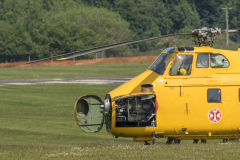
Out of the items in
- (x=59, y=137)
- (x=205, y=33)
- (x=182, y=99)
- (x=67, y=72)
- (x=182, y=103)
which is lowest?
A: (x=59, y=137)

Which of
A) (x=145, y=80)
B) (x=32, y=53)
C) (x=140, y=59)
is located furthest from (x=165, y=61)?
(x=32, y=53)

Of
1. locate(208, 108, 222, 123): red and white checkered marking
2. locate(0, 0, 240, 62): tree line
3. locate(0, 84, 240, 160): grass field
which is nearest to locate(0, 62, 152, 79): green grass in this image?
locate(0, 84, 240, 160): grass field

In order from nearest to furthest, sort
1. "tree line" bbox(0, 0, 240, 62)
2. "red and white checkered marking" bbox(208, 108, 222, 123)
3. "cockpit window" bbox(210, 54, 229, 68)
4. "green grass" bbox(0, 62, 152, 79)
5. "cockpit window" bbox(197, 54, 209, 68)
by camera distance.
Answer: "red and white checkered marking" bbox(208, 108, 222, 123) → "cockpit window" bbox(197, 54, 209, 68) → "cockpit window" bbox(210, 54, 229, 68) → "green grass" bbox(0, 62, 152, 79) → "tree line" bbox(0, 0, 240, 62)

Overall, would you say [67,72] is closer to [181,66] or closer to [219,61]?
[181,66]

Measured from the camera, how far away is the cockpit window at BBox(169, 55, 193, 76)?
12498mm

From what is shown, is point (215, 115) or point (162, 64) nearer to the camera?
point (215, 115)

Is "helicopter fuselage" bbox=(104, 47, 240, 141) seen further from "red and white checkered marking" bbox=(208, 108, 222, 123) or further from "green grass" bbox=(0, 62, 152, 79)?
"green grass" bbox=(0, 62, 152, 79)

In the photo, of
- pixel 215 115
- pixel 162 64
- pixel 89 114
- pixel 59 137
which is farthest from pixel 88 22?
pixel 215 115

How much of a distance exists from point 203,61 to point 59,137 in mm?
8015

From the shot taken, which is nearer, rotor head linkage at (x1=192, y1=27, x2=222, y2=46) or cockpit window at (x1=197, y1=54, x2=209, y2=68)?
rotor head linkage at (x1=192, y1=27, x2=222, y2=46)

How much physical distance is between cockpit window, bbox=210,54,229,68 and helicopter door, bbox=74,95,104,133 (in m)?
4.14

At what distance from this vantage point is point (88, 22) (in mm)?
109750

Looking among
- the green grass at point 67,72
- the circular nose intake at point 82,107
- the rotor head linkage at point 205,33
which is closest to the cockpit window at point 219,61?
the rotor head linkage at point 205,33

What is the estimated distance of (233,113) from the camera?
12516mm
